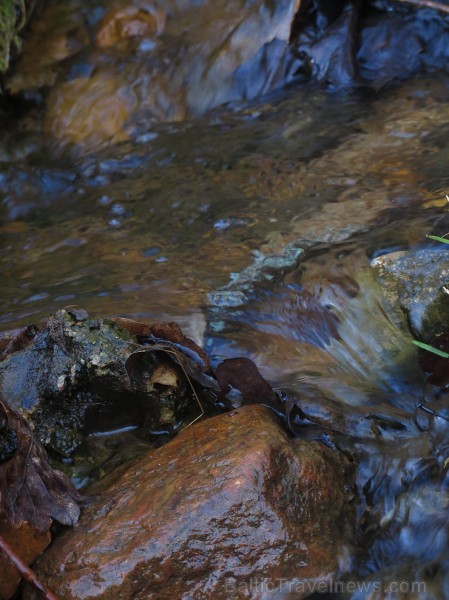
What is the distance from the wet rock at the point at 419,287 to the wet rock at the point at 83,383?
98 cm

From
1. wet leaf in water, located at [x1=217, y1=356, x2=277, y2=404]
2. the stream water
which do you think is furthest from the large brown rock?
wet leaf in water, located at [x1=217, y1=356, x2=277, y2=404]

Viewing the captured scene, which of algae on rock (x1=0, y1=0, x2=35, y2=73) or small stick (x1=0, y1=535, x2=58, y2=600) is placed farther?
algae on rock (x1=0, y1=0, x2=35, y2=73)

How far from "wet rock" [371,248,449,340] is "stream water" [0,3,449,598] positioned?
8 centimetres

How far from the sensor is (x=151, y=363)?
247 centimetres

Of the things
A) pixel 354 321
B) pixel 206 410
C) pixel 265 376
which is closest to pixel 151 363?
pixel 206 410

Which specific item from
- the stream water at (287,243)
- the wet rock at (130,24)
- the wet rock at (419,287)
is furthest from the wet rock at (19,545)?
the wet rock at (130,24)

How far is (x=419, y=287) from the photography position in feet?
8.55

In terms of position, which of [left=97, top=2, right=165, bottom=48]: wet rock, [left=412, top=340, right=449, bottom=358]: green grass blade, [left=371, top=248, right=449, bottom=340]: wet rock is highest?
[left=97, top=2, right=165, bottom=48]: wet rock

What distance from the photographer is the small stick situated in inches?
73.8

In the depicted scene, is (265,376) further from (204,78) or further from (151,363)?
(204,78)

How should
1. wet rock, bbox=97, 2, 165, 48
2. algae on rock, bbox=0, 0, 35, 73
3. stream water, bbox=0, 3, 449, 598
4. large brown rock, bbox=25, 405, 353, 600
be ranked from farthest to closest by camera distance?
wet rock, bbox=97, 2, 165, 48, algae on rock, bbox=0, 0, 35, 73, stream water, bbox=0, 3, 449, 598, large brown rock, bbox=25, 405, 353, 600

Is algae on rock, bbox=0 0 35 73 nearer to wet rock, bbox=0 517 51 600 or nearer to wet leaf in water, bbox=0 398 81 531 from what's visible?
wet leaf in water, bbox=0 398 81 531

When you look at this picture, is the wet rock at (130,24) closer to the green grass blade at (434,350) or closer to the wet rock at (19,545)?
the green grass blade at (434,350)

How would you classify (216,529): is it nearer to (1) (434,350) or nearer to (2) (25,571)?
(2) (25,571)
